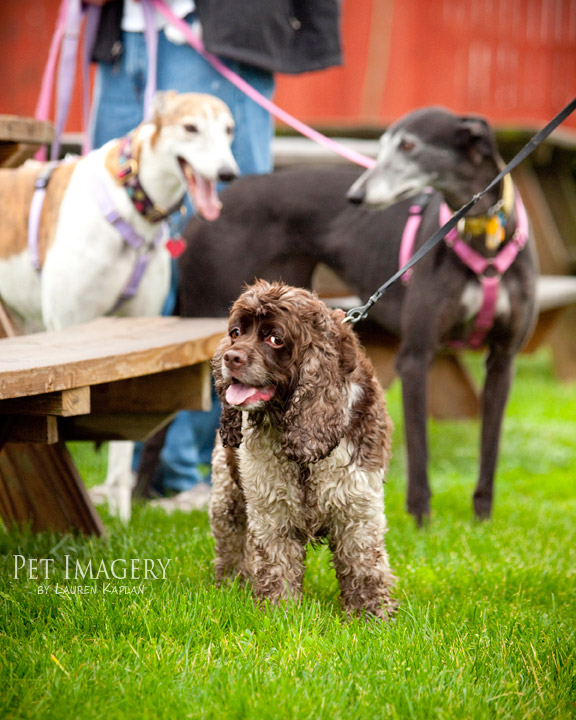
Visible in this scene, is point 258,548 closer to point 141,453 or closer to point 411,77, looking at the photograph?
point 141,453

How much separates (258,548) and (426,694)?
745mm

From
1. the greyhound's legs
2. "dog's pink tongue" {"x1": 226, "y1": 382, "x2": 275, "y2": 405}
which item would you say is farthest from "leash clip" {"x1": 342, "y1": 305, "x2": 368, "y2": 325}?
the greyhound's legs

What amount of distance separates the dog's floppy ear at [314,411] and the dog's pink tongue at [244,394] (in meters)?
0.09

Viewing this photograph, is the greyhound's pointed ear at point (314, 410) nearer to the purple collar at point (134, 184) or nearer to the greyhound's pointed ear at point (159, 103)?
the purple collar at point (134, 184)

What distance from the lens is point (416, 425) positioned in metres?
4.43

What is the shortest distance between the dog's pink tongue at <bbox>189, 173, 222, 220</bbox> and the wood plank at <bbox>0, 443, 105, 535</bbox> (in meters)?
1.44

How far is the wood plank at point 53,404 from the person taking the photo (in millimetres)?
2846

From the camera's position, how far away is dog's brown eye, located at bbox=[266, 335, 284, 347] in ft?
8.52

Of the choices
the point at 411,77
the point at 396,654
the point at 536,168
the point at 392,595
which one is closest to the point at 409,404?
the point at 392,595

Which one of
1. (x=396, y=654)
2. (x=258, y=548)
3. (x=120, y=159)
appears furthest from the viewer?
(x=120, y=159)

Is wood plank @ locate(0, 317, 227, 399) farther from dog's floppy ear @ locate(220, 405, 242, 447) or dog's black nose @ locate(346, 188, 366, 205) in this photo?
dog's black nose @ locate(346, 188, 366, 205)

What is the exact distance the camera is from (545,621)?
2.92 metres

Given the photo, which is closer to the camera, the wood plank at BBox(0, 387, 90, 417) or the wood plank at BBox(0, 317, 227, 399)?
the wood plank at BBox(0, 317, 227, 399)

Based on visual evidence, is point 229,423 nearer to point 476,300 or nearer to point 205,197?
point 476,300
